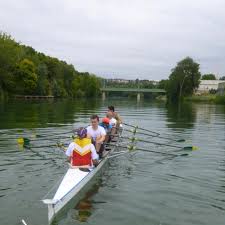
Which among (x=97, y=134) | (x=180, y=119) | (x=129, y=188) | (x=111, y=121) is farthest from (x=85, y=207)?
(x=180, y=119)

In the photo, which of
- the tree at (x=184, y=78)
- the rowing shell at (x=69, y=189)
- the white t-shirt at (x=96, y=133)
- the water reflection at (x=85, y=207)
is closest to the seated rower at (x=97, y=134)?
the white t-shirt at (x=96, y=133)

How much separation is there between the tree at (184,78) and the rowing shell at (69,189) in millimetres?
115126

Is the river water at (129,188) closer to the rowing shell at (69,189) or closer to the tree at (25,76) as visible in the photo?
the rowing shell at (69,189)

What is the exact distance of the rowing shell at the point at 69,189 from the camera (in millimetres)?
8881

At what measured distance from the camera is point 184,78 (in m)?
124

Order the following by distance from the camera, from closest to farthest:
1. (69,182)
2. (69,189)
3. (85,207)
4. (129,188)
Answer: (69,189) < (85,207) < (69,182) < (129,188)

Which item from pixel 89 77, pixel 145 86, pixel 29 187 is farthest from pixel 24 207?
pixel 145 86

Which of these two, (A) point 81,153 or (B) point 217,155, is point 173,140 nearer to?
(B) point 217,155

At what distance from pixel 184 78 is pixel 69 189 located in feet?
386

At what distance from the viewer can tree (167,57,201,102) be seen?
12456 cm

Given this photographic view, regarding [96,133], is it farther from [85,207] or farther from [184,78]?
[184,78]

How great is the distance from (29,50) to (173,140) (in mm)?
89664

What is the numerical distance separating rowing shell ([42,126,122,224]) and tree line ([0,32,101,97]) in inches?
2782

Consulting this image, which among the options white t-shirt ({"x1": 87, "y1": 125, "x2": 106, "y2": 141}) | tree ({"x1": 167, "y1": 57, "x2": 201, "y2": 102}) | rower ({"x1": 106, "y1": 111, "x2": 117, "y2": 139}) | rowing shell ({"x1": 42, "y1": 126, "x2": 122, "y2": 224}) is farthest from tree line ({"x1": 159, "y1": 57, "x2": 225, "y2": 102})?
rowing shell ({"x1": 42, "y1": 126, "x2": 122, "y2": 224})
